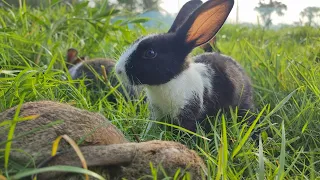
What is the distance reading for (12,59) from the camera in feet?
12.1

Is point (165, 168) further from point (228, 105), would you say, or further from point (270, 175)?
point (228, 105)

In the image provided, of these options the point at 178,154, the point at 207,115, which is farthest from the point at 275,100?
the point at 178,154

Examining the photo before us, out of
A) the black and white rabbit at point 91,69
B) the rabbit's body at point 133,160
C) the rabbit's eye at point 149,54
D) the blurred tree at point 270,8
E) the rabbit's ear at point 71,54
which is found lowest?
the black and white rabbit at point 91,69

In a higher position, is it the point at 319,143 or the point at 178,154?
the point at 178,154

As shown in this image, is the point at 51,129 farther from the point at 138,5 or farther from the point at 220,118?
the point at 138,5

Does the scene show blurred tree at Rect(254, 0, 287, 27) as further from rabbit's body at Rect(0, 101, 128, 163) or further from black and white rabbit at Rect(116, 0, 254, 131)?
rabbit's body at Rect(0, 101, 128, 163)

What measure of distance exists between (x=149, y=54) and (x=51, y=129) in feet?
5.10

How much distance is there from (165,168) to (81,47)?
11.9 ft

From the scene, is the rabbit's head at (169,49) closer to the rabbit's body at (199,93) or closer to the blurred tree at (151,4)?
the rabbit's body at (199,93)

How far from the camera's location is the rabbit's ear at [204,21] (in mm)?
3332

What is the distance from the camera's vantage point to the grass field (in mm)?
2285

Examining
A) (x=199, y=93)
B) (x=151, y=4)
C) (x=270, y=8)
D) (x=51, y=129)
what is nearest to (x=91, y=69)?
(x=199, y=93)

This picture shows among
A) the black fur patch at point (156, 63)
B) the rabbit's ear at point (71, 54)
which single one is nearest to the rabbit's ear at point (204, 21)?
the black fur patch at point (156, 63)

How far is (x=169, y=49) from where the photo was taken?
3.31 meters
